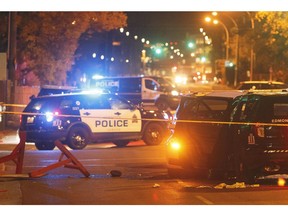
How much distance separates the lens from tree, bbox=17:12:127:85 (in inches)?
1252

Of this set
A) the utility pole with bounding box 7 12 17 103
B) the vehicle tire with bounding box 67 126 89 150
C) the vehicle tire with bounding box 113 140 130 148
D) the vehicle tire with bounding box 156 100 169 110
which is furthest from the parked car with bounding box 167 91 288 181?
the vehicle tire with bounding box 156 100 169 110

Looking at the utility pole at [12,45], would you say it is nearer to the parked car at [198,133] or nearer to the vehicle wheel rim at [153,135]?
the vehicle wheel rim at [153,135]

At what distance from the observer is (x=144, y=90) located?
33.3 meters

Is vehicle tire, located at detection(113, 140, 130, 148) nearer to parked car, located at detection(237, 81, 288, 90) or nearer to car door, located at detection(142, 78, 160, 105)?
parked car, located at detection(237, 81, 288, 90)

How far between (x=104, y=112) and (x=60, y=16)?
15290 mm

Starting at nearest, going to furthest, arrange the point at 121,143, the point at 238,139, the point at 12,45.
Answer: the point at 238,139, the point at 121,143, the point at 12,45

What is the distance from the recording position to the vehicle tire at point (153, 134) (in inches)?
749

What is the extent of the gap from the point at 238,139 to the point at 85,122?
795 cm

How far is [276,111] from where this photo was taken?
11.1 m

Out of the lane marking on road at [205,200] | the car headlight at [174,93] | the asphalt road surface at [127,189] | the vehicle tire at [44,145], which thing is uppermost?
the car headlight at [174,93]

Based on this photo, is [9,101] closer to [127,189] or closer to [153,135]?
[153,135]

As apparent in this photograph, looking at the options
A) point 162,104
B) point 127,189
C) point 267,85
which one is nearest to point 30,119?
point 127,189

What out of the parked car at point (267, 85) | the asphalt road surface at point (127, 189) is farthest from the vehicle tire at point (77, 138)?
the parked car at point (267, 85)

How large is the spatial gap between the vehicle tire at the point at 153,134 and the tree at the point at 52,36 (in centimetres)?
1396
